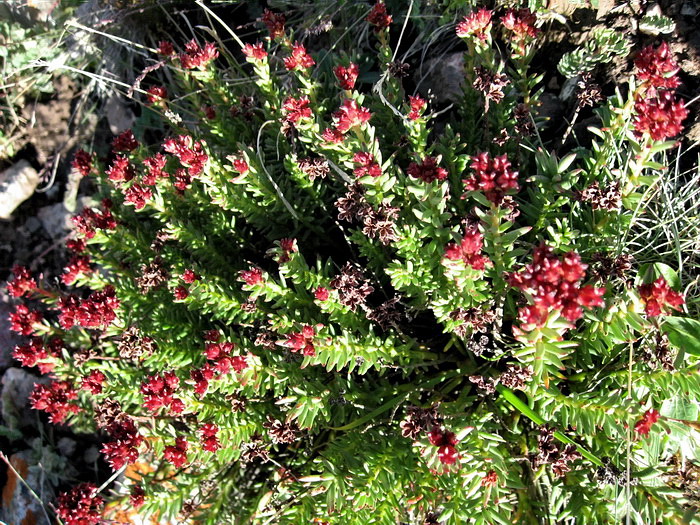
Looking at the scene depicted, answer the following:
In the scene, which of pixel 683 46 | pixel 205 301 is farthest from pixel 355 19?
pixel 205 301

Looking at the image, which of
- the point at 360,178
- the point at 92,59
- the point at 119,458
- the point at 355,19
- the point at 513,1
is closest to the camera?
the point at 360,178

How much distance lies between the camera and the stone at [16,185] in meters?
5.18

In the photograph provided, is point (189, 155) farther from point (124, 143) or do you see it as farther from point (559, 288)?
→ point (559, 288)

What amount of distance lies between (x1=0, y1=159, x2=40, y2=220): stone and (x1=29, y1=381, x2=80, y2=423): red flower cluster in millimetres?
2612

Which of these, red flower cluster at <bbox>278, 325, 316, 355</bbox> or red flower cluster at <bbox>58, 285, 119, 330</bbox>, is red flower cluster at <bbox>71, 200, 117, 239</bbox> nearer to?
red flower cluster at <bbox>58, 285, 119, 330</bbox>

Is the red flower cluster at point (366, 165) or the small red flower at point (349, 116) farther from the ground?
the small red flower at point (349, 116)

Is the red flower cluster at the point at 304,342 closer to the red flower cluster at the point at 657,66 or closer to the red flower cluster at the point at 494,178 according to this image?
the red flower cluster at the point at 494,178

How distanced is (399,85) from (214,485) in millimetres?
2646

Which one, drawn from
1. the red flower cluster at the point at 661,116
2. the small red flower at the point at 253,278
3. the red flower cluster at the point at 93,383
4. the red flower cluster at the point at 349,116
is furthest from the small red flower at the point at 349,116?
the red flower cluster at the point at 93,383

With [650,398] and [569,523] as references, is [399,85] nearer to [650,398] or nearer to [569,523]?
[650,398]

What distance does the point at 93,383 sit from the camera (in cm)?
308

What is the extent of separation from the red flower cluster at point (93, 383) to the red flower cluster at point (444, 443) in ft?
6.32

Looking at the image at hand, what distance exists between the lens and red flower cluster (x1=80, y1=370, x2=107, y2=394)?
121 inches

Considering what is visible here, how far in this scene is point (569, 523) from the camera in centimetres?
297
